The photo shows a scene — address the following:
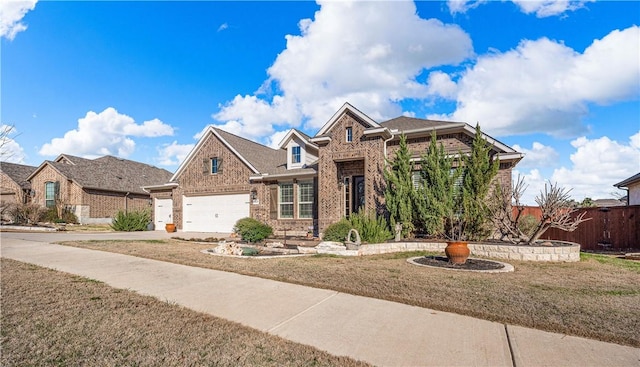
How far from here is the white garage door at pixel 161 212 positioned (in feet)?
75.7

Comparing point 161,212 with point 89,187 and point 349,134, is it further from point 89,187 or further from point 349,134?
point 349,134

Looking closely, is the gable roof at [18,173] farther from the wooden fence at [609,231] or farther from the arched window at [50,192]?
the wooden fence at [609,231]

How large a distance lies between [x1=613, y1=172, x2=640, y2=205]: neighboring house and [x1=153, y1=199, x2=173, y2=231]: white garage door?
90.0 feet

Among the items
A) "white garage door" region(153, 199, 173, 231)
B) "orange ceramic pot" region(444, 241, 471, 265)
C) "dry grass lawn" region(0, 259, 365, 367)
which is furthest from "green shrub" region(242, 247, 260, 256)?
"white garage door" region(153, 199, 173, 231)

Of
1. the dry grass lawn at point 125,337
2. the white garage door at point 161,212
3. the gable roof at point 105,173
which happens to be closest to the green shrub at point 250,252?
the dry grass lawn at point 125,337

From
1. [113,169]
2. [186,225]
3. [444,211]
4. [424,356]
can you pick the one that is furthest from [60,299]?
[113,169]

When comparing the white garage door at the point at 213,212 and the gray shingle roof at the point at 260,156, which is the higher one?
the gray shingle roof at the point at 260,156

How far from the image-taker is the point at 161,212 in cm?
2342

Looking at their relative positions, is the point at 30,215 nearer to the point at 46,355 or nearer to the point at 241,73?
the point at 241,73

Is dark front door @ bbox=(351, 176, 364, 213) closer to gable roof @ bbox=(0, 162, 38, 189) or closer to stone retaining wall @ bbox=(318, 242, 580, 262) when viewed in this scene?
stone retaining wall @ bbox=(318, 242, 580, 262)

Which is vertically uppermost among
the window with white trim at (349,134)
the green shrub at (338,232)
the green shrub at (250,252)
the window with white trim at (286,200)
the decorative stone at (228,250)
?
the window with white trim at (349,134)

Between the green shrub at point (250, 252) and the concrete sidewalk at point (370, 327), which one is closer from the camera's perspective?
the concrete sidewalk at point (370, 327)

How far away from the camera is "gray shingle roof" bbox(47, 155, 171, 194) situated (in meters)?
27.9

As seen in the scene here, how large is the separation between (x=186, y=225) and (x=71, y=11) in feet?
43.3
